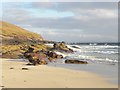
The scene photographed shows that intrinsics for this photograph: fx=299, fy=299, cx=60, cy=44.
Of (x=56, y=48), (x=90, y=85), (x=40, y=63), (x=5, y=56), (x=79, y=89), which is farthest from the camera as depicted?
(x=56, y=48)

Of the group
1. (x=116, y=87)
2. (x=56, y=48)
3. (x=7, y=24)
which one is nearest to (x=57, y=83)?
(x=116, y=87)

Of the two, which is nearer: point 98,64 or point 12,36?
point 98,64

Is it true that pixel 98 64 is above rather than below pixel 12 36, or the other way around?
below

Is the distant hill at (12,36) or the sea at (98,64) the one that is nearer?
the sea at (98,64)

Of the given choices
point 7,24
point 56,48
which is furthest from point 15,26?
point 56,48

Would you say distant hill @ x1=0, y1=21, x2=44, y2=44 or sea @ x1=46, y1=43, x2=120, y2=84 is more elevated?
distant hill @ x1=0, y1=21, x2=44, y2=44

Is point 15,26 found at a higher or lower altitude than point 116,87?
higher

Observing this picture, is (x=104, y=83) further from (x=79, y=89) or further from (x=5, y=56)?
(x=5, y=56)

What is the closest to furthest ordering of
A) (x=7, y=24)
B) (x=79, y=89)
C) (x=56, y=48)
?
(x=79, y=89), (x=56, y=48), (x=7, y=24)

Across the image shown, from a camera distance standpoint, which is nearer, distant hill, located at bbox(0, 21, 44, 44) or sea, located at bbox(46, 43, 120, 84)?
sea, located at bbox(46, 43, 120, 84)

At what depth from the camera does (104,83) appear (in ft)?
45.1

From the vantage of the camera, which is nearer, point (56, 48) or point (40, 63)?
point (40, 63)

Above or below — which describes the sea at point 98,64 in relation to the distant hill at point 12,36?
below

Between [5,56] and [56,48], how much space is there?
56.6 feet
